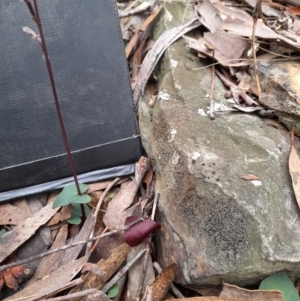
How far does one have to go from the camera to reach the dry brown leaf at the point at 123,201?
3.44 ft

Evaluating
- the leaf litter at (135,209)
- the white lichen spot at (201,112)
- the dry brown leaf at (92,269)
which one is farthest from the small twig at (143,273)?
the white lichen spot at (201,112)

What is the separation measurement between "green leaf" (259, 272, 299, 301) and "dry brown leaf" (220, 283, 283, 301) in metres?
0.03

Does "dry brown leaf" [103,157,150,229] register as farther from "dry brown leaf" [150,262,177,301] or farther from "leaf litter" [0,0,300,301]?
"dry brown leaf" [150,262,177,301]

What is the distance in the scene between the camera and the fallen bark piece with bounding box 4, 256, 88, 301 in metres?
0.90

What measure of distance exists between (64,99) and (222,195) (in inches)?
23.3

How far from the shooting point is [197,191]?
95cm

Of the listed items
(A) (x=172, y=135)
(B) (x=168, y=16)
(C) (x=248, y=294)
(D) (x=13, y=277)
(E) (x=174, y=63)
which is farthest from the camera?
(B) (x=168, y=16)

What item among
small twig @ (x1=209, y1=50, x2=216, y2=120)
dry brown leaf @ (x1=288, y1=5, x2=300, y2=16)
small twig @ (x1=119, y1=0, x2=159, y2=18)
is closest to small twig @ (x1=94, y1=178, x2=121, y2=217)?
small twig @ (x1=209, y1=50, x2=216, y2=120)

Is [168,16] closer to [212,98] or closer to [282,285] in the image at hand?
[212,98]

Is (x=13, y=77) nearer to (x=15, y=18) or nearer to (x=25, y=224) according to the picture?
(x=15, y=18)

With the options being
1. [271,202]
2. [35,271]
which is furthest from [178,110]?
[35,271]

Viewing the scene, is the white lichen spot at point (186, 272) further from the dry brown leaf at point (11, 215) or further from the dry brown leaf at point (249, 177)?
the dry brown leaf at point (11, 215)

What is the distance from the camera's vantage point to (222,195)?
92 centimetres

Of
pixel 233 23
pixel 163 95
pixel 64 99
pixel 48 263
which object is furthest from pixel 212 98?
pixel 48 263
